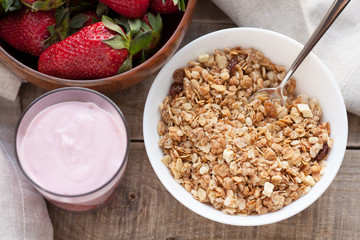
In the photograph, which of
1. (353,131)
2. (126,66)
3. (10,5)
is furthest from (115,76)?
(353,131)

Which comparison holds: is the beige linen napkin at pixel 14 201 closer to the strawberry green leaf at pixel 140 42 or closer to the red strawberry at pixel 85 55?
the red strawberry at pixel 85 55

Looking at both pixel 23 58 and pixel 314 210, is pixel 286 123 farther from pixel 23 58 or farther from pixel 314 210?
pixel 23 58

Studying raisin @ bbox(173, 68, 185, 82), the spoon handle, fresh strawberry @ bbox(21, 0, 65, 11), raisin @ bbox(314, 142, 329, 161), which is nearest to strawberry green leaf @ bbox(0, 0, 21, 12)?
fresh strawberry @ bbox(21, 0, 65, 11)

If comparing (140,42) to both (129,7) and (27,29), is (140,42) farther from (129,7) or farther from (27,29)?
(27,29)

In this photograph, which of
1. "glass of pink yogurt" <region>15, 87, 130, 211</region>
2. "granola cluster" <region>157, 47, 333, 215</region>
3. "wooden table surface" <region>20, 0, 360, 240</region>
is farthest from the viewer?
"wooden table surface" <region>20, 0, 360, 240</region>

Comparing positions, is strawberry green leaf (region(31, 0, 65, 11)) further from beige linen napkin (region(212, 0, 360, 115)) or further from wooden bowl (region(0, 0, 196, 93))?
beige linen napkin (region(212, 0, 360, 115))

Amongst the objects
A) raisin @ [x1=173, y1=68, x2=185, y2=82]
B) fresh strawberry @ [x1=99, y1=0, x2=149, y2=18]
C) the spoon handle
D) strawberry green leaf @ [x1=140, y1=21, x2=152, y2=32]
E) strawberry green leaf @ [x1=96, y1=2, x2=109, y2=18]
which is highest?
the spoon handle
